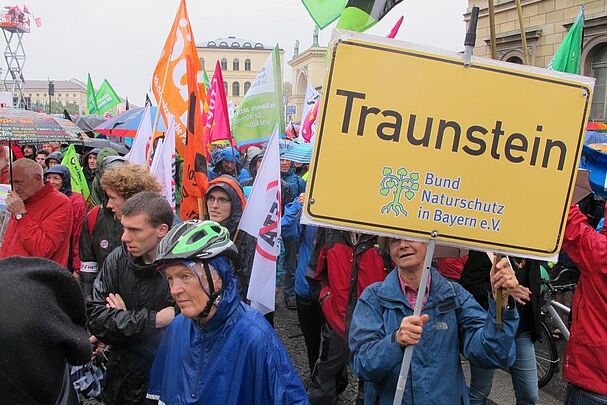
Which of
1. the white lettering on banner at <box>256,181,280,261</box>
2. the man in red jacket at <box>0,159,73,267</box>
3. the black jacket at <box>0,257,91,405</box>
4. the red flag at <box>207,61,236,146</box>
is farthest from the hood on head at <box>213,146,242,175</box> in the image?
the black jacket at <box>0,257,91,405</box>

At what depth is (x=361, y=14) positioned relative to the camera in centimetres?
298

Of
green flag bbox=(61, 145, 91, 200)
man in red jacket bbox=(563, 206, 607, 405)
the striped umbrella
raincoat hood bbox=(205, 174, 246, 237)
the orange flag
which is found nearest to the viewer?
man in red jacket bbox=(563, 206, 607, 405)

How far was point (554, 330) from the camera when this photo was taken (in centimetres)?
547

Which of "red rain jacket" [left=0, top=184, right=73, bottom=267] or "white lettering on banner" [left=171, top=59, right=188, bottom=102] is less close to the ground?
"white lettering on banner" [left=171, top=59, right=188, bottom=102]

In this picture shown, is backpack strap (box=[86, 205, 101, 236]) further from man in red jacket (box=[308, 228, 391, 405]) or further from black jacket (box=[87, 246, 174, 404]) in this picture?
man in red jacket (box=[308, 228, 391, 405])

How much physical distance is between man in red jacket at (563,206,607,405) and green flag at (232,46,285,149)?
3.92 meters

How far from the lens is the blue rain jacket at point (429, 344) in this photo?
2.09 meters

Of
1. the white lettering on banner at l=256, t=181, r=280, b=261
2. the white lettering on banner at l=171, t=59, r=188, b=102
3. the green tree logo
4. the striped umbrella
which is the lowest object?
the white lettering on banner at l=256, t=181, r=280, b=261

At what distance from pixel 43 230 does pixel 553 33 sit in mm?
19975

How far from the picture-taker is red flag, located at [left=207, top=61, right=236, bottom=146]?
22.2 ft

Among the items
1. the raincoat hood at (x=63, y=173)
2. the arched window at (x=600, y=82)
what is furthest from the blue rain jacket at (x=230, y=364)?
the arched window at (x=600, y=82)

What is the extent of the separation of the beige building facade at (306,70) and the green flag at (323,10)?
1280 inches

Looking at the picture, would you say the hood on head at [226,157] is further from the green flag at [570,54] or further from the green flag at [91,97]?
the green flag at [91,97]

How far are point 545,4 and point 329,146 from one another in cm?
2117
